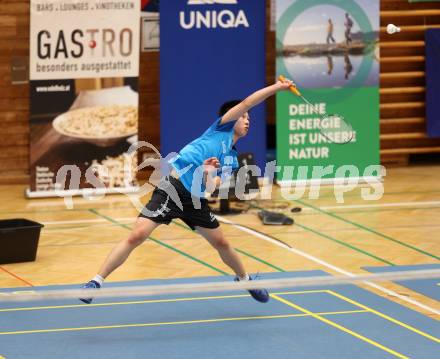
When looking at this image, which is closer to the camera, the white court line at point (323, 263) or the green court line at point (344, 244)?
the white court line at point (323, 263)

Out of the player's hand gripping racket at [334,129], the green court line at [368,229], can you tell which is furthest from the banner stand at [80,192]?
the player's hand gripping racket at [334,129]

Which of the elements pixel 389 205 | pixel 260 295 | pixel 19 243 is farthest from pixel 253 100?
pixel 389 205

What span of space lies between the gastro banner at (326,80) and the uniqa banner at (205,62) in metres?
0.37

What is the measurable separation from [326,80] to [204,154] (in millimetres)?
6892

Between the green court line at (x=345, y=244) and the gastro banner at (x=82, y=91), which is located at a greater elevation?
the gastro banner at (x=82, y=91)

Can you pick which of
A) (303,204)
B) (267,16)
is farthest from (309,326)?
(267,16)

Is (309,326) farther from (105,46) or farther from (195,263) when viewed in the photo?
(105,46)

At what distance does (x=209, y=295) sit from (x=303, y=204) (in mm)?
4701

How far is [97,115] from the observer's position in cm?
1529

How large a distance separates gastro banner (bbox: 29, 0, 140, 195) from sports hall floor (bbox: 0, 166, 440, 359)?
0.46m

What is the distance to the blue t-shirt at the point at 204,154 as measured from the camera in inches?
383

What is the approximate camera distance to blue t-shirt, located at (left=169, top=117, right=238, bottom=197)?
9734 millimetres

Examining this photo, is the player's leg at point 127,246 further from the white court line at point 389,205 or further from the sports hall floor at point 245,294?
the white court line at point 389,205

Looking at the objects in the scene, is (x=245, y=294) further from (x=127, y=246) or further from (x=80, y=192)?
(x=80, y=192)
